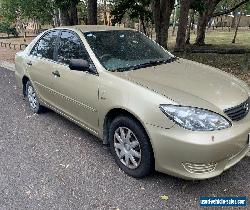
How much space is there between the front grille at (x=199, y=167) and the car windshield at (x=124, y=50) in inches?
61.1

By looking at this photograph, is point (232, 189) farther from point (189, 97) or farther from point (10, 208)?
point (10, 208)

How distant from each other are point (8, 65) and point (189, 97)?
11628mm

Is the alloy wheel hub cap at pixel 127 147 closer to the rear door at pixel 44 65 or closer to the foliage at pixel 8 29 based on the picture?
the rear door at pixel 44 65

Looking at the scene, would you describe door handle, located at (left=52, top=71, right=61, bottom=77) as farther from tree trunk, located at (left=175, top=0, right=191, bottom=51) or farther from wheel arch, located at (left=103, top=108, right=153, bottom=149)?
tree trunk, located at (left=175, top=0, right=191, bottom=51)

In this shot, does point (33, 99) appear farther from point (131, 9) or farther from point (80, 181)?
point (131, 9)


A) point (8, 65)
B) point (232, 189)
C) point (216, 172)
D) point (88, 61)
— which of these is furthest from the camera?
point (8, 65)

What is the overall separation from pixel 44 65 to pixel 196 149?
323 cm

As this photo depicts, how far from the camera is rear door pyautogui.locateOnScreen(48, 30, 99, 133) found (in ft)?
14.2

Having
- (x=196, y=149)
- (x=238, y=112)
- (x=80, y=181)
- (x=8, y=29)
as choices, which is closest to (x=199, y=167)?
(x=196, y=149)

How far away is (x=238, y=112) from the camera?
3.58 metres

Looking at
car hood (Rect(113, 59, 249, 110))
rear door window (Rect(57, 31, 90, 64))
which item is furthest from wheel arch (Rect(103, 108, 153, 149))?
rear door window (Rect(57, 31, 90, 64))

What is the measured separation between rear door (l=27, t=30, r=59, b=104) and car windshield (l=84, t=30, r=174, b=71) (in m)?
0.90

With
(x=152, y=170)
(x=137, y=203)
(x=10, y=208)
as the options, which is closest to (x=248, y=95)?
(x=152, y=170)

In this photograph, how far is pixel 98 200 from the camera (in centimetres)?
354
